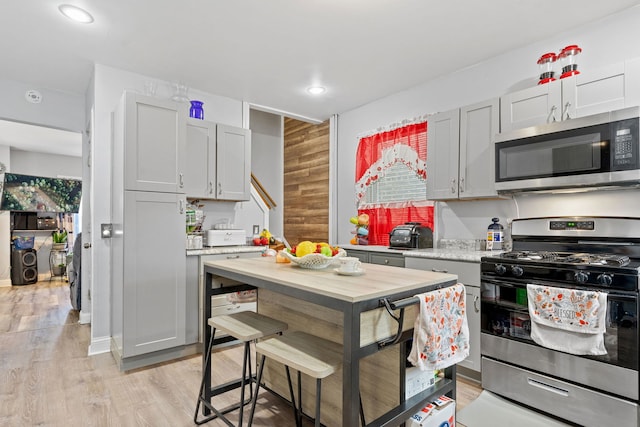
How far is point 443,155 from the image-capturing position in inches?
124

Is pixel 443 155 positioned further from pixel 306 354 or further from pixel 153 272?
pixel 153 272

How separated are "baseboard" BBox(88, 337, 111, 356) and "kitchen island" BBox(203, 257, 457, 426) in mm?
1693

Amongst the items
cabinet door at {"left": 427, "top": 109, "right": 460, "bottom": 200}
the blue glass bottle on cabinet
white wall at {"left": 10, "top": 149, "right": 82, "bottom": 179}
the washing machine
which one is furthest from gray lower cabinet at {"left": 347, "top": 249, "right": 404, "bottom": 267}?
white wall at {"left": 10, "top": 149, "right": 82, "bottom": 179}

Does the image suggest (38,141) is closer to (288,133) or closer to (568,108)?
(288,133)

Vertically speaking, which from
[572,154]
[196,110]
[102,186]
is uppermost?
[196,110]

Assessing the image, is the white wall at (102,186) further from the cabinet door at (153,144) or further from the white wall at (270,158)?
the white wall at (270,158)

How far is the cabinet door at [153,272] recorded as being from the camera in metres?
2.77

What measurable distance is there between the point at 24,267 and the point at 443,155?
7.30 meters

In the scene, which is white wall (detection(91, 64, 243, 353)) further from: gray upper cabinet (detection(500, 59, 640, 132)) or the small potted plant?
the small potted plant

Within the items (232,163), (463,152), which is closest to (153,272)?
(232,163)

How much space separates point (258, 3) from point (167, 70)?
149 cm

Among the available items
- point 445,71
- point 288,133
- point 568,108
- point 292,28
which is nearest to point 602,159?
point 568,108

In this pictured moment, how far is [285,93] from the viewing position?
156 inches

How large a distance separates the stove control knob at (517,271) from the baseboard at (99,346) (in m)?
3.44
